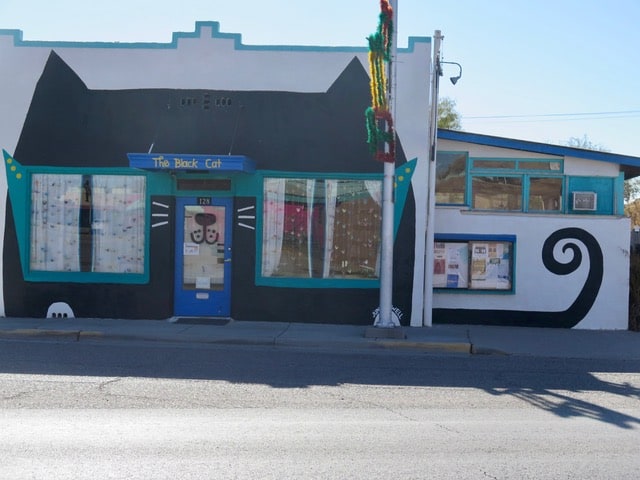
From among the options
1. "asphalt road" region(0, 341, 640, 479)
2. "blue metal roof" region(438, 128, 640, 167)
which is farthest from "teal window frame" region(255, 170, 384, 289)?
"asphalt road" region(0, 341, 640, 479)

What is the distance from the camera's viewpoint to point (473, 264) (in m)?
14.4

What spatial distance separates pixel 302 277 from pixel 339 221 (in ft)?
4.09

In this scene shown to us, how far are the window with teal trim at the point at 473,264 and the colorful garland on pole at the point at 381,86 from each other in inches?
102

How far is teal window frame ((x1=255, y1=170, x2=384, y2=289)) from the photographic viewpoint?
46.4 feet

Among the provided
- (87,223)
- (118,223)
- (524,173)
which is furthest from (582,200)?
(87,223)

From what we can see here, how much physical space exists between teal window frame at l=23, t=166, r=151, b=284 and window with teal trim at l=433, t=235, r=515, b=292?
5.43 meters

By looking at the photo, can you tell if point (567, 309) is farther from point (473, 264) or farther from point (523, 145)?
point (523, 145)

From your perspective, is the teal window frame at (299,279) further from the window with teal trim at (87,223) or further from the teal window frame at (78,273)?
the window with teal trim at (87,223)

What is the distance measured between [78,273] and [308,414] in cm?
789

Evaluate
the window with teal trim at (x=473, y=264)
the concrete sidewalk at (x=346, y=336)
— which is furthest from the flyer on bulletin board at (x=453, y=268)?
the concrete sidewalk at (x=346, y=336)

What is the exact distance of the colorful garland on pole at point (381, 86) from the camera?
12383 millimetres

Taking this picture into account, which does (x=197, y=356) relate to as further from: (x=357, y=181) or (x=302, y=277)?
(x=357, y=181)

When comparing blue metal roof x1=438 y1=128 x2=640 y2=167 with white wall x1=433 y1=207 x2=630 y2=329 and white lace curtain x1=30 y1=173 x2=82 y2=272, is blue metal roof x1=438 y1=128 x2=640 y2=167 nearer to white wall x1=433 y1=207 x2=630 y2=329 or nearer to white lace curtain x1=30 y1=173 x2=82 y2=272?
white wall x1=433 y1=207 x2=630 y2=329

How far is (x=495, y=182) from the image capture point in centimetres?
1460
